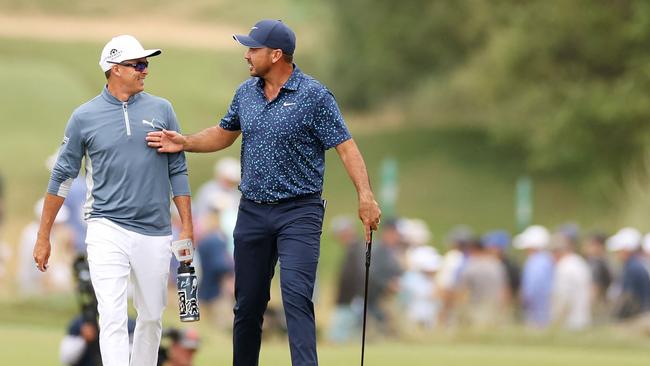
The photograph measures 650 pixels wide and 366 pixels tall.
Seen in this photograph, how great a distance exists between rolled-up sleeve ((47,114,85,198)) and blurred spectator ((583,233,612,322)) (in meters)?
13.3

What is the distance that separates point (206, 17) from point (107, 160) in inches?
2272

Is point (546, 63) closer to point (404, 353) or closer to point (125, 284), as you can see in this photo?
point (404, 353)

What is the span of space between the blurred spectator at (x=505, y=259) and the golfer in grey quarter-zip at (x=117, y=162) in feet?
41.4

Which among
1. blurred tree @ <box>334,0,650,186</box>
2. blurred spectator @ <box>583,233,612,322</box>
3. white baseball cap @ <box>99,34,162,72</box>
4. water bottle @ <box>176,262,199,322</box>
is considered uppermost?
blurred tree @ <box>334,0,650,186</box>

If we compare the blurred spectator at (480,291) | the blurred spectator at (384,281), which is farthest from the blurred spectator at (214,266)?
the blurred spectator at (480,291)

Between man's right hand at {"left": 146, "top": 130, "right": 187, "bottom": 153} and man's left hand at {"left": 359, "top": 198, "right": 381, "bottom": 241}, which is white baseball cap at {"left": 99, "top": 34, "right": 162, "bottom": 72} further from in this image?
man's left hand at {"left": 359, "top": 198, "right": 381, "bottom": 241}

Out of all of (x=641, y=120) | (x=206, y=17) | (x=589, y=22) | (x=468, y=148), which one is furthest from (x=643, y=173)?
(x=206, y=17)

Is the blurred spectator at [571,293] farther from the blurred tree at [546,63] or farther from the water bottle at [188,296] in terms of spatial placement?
the blurred tree at [546,63]

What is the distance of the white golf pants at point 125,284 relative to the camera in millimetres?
9547

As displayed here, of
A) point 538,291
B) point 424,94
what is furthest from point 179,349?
point 424,94

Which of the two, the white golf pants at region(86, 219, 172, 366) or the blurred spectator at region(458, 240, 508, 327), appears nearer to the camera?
the white golf pants at region(86, 219, 172, 366)

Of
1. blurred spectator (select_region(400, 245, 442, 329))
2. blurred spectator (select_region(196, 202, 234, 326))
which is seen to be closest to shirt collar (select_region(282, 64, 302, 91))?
blurred spectator (select_region(196, 202, 234, 326))

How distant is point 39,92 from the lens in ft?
184

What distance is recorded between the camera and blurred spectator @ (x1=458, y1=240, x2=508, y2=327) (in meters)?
21.0
